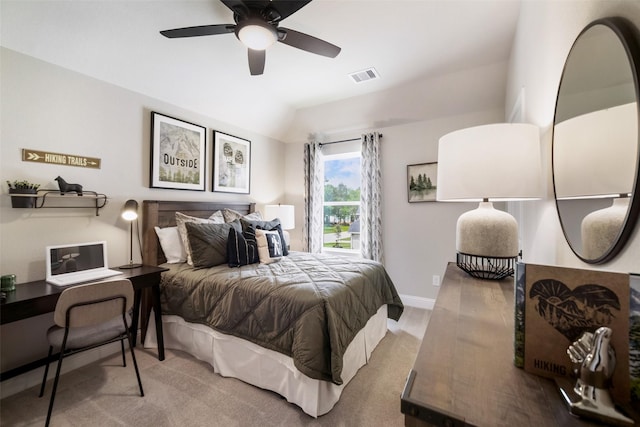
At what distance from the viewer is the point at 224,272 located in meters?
2.27

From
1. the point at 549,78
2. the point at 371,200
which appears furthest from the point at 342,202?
the point at 549,78

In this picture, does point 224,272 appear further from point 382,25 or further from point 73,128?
point 382,25

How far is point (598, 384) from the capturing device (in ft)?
1.56

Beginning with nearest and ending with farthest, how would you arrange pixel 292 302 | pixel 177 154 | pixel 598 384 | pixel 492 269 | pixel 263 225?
1. pixel 598 384
2. pixel 492 269
3. pixel 292 302
4. pixel 177 154
5. pixel 263 225

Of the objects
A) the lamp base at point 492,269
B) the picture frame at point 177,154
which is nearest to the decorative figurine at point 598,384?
the lamp base at point 492,269

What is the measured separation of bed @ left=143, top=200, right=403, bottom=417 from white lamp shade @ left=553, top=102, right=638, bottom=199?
4.42 ft

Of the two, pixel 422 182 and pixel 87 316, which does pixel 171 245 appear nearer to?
pixel 87 316

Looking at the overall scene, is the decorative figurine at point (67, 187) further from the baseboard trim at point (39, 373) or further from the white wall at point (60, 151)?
the baseboard trim at point (39, 373)

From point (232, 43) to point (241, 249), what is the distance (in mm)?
2022

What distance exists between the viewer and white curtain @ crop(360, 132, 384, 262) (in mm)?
3678

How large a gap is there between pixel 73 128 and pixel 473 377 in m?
3.09

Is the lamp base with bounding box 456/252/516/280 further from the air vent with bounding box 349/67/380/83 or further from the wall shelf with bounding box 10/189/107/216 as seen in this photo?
the wall shelf with bounding box 10/189/107/216

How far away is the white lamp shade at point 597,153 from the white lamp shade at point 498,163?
0.09m

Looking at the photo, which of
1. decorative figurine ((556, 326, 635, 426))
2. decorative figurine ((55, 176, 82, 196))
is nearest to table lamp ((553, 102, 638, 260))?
decorative figurine ((556, 326, 635, 426))
